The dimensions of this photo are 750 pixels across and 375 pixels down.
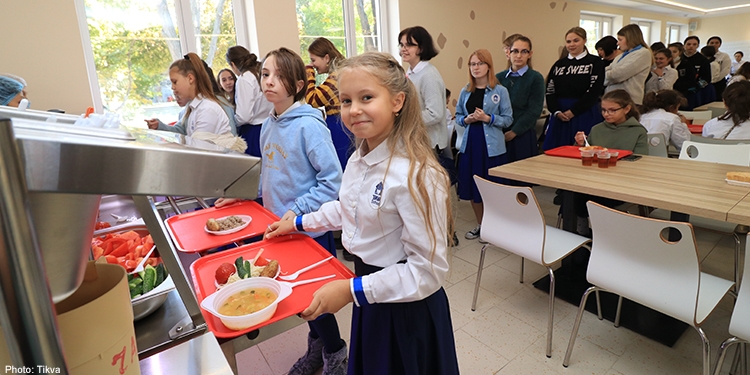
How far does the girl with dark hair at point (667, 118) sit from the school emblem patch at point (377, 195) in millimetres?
3054

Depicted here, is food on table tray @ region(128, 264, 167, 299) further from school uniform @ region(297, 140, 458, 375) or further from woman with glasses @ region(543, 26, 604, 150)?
woman with glasses @ region(543, 26, 604, 150)

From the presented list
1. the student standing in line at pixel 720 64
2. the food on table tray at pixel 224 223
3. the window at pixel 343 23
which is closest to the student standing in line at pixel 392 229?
the food on table tray at pixel 224 223

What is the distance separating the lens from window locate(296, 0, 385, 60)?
453 centimetres

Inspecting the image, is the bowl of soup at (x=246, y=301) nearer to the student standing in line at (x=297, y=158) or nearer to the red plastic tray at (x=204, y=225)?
the red plastic tray at (x=204, y=225)

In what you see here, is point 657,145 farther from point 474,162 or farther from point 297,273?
point 297,273

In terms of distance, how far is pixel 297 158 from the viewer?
5.16 feet

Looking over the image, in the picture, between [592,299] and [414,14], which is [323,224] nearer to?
[592,299]

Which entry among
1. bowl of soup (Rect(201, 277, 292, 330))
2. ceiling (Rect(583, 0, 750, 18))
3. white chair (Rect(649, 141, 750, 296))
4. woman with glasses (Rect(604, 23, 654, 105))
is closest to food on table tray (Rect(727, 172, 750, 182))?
white chair (Rect(649, 141, 750, 296))

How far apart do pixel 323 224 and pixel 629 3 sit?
32.8 ft

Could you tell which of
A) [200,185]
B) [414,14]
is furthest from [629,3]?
[200,185]

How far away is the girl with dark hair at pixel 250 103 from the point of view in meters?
2.93

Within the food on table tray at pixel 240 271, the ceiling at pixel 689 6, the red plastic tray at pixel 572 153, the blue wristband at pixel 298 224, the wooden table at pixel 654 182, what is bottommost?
the wooden table at pixel 654 182

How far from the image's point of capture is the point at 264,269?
1.07 m

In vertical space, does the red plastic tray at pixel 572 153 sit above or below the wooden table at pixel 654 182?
above
